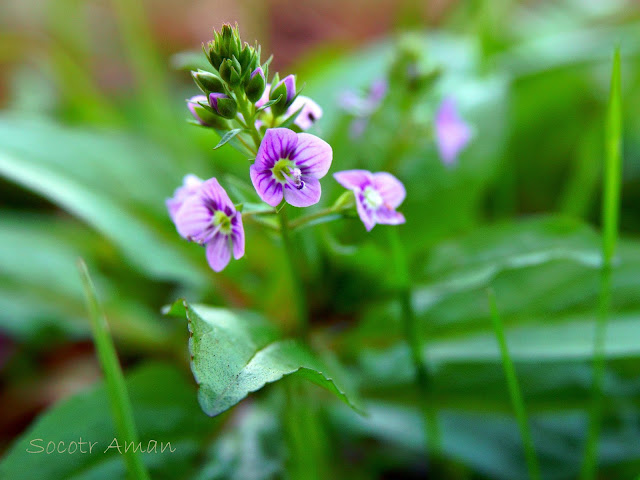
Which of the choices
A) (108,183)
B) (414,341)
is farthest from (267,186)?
(108,183)

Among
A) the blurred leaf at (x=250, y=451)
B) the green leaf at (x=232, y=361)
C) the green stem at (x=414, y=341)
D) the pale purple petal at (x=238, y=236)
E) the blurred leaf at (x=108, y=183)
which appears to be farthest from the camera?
the blurred leaf at (x=108, y=183)

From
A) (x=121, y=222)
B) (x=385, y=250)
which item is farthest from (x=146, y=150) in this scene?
(x=385, y=250)

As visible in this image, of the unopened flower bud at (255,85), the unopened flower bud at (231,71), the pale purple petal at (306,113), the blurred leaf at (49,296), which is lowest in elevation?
the unopened flower bud at (255,85)

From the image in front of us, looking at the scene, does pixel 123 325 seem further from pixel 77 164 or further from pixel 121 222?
pixel 77 164

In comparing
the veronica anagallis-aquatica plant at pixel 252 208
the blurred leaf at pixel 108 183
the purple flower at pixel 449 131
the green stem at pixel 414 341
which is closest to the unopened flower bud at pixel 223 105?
the veronica anagallis-aquatica plant at pixel 252 208

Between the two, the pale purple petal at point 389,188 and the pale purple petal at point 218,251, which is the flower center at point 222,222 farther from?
the pale purple petal at point 389,188

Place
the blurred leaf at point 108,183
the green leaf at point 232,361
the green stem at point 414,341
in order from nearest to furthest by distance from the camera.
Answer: the green leaf at point 232,361 → the green stem at point 414,341 → the blurred leaf at point 108,183

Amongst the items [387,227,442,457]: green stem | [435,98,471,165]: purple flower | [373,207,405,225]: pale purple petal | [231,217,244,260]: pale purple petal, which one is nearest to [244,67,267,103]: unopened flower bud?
[231,217,244,260]: pale purple petal
